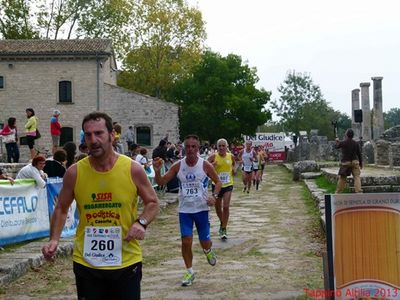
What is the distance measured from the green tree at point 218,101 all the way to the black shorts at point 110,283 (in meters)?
42.8

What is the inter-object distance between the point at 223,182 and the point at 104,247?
717cm

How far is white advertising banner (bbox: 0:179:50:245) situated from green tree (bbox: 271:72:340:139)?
70905 mm

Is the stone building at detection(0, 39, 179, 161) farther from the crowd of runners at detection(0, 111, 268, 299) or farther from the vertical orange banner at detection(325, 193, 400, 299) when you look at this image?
the crowd of runners at detection(0, 111, 268, 299)

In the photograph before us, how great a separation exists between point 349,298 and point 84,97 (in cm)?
3890

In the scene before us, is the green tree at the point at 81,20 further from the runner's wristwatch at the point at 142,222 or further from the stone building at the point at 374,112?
the runner's wristwatch at the point at 142,222

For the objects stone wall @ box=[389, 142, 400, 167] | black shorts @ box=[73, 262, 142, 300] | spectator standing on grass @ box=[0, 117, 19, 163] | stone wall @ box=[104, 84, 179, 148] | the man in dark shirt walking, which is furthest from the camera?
stone wall @ box=[104, 84, 179, 148]

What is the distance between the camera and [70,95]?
4297 cm

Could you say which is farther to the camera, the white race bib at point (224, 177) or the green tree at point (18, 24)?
the green tree at point (18, 24)

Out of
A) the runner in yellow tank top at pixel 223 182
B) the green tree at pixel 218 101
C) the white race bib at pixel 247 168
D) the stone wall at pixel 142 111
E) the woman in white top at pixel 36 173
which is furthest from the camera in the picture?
the green tree at pixel 218 101

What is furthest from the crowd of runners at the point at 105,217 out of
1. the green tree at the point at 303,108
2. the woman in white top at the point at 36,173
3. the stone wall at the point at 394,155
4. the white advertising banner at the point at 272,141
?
the green tree at the point at 303,108

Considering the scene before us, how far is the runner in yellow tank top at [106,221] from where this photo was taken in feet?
14.4

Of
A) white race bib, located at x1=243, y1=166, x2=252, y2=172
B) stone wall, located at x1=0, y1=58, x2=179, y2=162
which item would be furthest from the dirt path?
stone wall, located at x1=0, y1=58, x2=179, y2=162

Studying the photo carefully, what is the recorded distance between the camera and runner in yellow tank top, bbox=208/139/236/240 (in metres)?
11.4

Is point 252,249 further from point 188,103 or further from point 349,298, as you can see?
point 188,103
